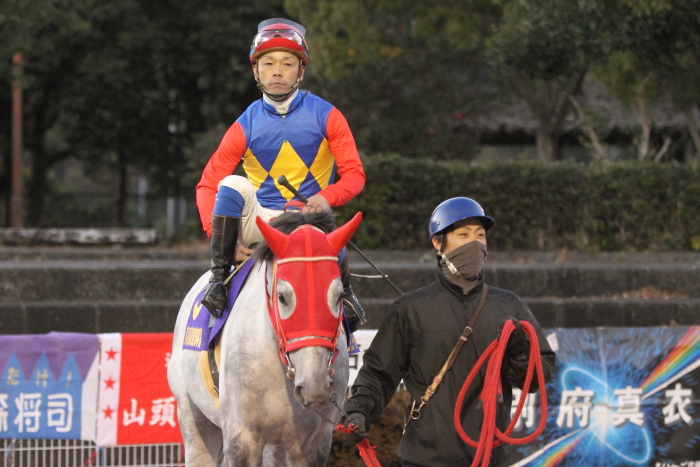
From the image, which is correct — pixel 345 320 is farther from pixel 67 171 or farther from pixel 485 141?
pixel 67 171

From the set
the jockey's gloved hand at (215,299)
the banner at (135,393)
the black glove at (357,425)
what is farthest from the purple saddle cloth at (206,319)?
the banner at (135,393)

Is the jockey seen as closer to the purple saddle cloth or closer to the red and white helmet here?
the red and white helmet

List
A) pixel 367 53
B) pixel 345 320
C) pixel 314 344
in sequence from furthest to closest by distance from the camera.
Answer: pixel 367 53, pixel 345 320, pixel 314 344

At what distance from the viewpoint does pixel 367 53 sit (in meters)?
19.7

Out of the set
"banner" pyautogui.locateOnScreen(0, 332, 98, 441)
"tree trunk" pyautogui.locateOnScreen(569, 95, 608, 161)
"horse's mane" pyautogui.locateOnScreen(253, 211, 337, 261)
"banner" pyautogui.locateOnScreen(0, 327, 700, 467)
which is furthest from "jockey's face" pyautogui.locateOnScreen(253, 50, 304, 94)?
"tree trunk" pyautogui.locateOnScreen(569, 95, 608, 161)

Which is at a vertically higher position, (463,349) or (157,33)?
(157,33)

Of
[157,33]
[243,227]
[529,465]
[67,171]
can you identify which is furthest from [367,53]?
[67,171]

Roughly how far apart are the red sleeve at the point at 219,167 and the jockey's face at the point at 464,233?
1.29 metres

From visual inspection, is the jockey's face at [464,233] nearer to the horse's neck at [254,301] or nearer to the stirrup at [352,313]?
the stirrup at [352,313]

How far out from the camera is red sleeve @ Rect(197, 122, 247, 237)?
16.6 ft

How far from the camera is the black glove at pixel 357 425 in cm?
420

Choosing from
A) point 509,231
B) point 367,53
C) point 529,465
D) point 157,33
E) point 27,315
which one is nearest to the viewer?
point 529,465

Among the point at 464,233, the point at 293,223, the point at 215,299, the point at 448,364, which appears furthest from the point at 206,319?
the point at 464,233

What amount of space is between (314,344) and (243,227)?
1.21 meters
